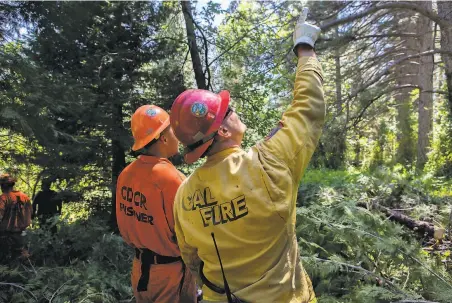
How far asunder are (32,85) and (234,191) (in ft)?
13.2

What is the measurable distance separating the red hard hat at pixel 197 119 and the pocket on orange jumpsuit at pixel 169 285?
1.46m

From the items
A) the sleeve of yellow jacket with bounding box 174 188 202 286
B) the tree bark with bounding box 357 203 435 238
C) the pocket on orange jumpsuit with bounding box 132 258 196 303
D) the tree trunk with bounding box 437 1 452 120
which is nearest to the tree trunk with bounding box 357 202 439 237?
the tree bark with bounding box 357 203 435 238

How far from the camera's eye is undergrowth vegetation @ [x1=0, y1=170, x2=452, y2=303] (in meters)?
3.56

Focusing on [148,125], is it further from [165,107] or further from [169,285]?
[165,107]

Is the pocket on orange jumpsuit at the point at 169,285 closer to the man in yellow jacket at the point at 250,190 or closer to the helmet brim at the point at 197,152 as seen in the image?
the man in yellow jacket at the point at 250,190

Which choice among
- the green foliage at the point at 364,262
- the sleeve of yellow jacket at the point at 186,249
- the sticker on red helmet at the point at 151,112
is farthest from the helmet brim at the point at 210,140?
the green foliage at the point at 364,262

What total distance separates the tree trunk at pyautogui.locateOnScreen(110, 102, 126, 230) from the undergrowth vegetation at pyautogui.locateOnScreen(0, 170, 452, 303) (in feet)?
3.62

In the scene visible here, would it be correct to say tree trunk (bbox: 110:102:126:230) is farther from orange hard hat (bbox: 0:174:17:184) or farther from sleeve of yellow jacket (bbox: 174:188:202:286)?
sleeve of yellow jacket (bbox: 174:188:202:286)

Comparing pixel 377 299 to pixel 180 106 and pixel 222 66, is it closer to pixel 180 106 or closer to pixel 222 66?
pixel 180 106

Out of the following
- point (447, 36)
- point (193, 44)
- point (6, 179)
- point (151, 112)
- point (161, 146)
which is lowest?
point (6, 179)

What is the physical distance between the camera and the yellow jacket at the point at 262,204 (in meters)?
1.69

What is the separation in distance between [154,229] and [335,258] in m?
1.95

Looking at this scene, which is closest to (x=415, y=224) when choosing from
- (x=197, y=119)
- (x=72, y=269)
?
(x=197, y=119)

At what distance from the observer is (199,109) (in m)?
1.87
